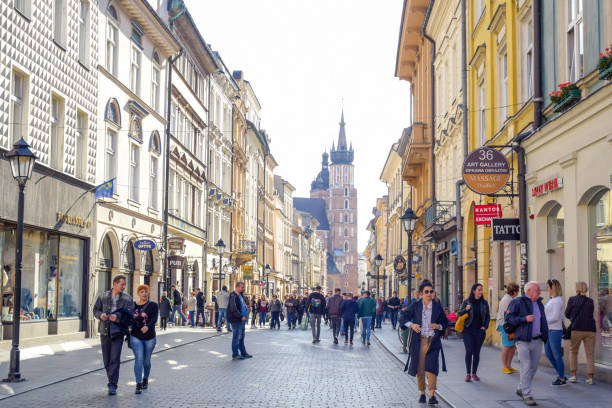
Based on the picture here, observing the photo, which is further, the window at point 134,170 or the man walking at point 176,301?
the man walking at point 176,301

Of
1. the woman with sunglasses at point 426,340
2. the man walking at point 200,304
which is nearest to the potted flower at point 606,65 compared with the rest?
the woman with sunglasses at point 426,340

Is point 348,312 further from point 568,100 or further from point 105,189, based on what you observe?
point 568,100

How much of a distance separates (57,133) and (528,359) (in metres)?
15.2

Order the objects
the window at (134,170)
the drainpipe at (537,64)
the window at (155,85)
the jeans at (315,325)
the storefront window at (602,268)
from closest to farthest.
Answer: the storefront window at (602,268) → the drainpipe at (537,64) → the jeans at (315,325) → the window at (134,170) → the window at (155,85)

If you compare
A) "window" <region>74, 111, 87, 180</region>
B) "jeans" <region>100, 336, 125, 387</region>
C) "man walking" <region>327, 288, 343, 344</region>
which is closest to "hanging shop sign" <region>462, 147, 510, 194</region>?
"jeans" <region>100, 336, 125, 387</region>

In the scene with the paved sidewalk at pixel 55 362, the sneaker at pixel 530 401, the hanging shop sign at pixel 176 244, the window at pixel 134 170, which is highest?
the window at pixel 134 170

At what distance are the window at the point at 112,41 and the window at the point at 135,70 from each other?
1.79 metres

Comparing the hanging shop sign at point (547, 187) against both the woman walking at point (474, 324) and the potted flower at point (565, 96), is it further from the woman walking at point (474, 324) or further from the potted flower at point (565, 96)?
the woman walking at point (474, 324)

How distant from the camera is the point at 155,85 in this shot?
32.0 meters

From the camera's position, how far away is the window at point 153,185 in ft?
104

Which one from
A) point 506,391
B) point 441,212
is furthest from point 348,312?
point 506,391

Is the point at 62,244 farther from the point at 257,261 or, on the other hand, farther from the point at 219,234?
the point at 257,261

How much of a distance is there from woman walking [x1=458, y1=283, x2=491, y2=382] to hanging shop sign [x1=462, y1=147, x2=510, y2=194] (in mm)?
3973

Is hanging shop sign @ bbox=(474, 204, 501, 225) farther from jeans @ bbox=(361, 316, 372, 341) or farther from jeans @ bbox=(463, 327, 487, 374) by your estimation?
jeans @ bbox=(361, 316, 372, 341)
